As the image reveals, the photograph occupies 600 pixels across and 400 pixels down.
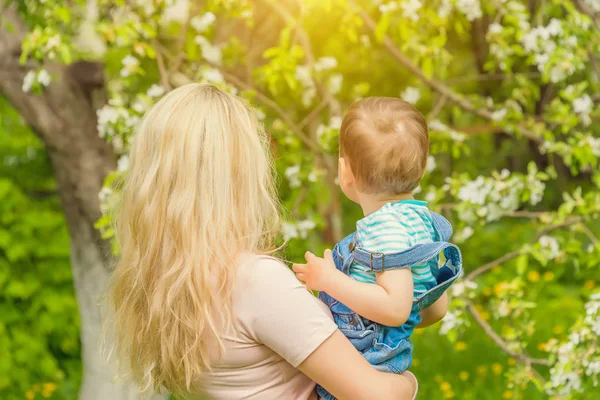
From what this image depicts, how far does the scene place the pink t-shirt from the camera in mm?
1705

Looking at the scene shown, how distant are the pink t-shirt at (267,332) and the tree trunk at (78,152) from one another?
206cm

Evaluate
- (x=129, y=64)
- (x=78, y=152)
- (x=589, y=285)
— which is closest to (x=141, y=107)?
(x=129, y=64)

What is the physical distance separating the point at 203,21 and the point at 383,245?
1.96 metres

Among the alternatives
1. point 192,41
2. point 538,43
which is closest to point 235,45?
point 192,41

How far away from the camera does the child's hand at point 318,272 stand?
1851 millimetres

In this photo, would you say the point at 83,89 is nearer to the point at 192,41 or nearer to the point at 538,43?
the point at 192,41

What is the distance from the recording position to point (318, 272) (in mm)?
1866

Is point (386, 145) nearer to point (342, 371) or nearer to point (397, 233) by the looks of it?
point (397, 233)

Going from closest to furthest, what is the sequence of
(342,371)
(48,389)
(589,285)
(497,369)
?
(342,371) < (497,369) < (48,389) < (589,285)

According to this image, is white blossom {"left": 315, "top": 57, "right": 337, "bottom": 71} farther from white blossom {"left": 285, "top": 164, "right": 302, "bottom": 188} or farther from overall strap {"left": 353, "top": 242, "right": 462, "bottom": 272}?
overall strap {"left": 353, "top": 242, "right": 462, "bottom": 272}

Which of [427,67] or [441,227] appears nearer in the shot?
[441,227]

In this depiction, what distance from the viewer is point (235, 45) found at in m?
3.99

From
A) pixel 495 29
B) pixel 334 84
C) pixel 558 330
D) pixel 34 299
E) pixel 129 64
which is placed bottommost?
pixel 558 330

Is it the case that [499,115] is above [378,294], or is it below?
below
